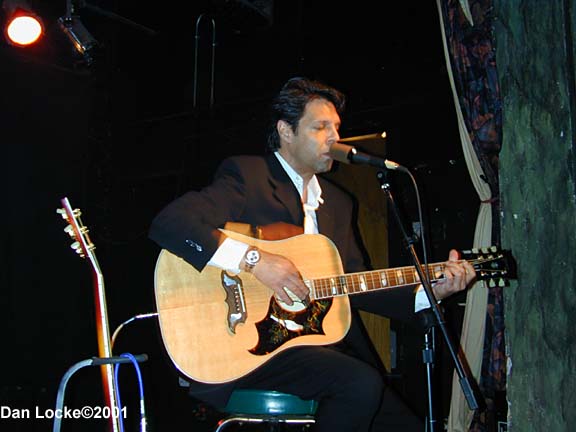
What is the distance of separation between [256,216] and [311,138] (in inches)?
23.4

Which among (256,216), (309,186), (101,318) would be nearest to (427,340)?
(256,216)

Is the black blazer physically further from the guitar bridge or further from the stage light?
the stage light

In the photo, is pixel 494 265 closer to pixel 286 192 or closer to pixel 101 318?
pixel 286 192

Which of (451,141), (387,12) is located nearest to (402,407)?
(451,141)

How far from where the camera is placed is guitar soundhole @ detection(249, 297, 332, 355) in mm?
A: 2943

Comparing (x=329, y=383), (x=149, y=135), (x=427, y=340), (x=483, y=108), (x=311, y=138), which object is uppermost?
(x=149, y=135)

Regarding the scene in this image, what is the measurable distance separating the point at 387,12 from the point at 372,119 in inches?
37.6

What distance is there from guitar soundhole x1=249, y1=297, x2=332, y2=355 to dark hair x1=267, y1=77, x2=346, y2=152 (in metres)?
1.12

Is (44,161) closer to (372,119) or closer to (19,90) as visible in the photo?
(19,90)

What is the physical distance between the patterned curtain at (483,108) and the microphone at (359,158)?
195 cm

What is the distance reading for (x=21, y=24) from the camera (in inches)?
208

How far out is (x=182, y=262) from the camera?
297cm

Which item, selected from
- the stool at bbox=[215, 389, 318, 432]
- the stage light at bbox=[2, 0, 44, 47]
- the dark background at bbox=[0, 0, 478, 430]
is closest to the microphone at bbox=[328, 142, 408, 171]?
the stool at bbox=[215, 389, 318, 432]

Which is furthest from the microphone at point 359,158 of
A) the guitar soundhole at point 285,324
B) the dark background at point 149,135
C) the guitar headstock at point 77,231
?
the dark background at point 149,135
